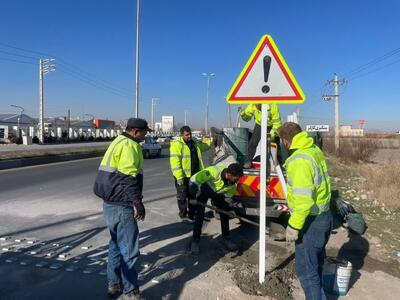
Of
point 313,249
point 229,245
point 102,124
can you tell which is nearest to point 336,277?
point 313,249

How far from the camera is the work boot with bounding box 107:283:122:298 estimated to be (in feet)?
14.2

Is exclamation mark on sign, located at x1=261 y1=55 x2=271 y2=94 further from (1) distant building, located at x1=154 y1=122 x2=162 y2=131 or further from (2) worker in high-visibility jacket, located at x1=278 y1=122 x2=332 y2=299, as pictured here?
(1) distant building, located at x1=154 y1=122 x2=162 y2=131

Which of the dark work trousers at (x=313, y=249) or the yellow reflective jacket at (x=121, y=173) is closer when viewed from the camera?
the dark work trousers at (x=313, y=249)

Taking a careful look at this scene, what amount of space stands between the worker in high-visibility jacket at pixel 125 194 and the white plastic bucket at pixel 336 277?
202 centimetres

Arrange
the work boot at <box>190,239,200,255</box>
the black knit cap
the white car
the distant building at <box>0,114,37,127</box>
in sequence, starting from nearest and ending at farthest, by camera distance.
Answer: the black knit cap, the work boot at <box>190,239,200,255</box>, the white car, the distant building at <box>0,114,37,127</box>

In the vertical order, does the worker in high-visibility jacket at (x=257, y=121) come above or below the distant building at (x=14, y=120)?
below

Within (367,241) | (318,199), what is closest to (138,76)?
(367,241)

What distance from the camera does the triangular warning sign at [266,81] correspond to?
14.4 ft

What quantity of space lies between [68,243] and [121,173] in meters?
2.82

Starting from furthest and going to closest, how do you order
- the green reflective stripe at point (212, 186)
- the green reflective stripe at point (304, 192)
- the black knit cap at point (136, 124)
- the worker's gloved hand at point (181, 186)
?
the worker's gloved hand at point (181, 186), the green reflective stripe at point (212, 186), the black knit cap at point (136, 124), the green reflective stripe at point (304, 192)

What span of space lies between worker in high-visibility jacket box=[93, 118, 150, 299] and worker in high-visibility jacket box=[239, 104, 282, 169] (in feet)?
9.50

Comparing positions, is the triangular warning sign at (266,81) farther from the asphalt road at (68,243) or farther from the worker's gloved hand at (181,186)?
the worker's gloved hand at (181,186)

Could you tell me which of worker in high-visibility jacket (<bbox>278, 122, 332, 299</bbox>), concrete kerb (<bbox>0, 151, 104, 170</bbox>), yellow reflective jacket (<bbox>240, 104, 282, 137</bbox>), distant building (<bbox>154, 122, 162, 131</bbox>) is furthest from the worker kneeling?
distant building (<bbox>154, 122, 162, 131</bbox>)

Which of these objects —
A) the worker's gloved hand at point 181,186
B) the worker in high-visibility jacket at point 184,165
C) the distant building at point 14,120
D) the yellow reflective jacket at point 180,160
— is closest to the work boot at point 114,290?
the worker in high-visibility jacket at point 184,165
